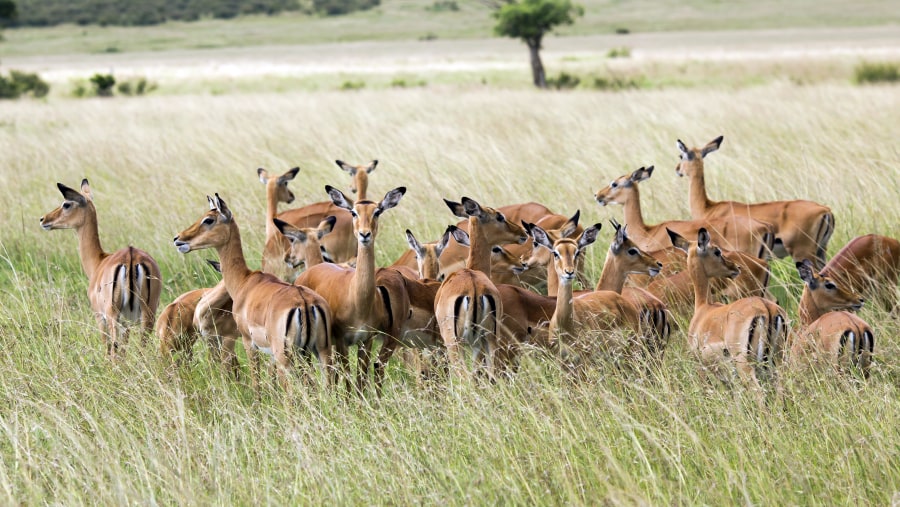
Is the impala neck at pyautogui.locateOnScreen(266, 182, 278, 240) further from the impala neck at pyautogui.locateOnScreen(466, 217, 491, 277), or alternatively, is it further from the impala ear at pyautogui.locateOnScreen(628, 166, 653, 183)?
the impala ear at pyautogui.locateOnScreen(628, 166, 653, 183)

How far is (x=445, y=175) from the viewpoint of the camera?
993 cm

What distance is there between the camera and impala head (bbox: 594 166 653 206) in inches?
308

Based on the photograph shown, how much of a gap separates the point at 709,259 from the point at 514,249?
6.64 feet

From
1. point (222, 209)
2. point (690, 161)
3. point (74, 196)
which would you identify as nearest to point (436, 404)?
point (222, 209)

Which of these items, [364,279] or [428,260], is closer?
[364,279]

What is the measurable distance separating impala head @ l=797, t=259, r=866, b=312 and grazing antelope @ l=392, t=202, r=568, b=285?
1953mm

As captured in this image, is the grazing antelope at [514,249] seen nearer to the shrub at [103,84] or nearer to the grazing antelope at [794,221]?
the grazing antelope at [794,221]

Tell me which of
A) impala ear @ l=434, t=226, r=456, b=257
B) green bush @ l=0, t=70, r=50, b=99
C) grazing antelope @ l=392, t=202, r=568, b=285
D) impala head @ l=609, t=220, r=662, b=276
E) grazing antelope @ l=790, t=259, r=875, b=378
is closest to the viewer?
grazing antelope @ l=790, t=259, r=875, b=378

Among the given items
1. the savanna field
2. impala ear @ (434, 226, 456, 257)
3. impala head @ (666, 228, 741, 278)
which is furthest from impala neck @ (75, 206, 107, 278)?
impala head @ (666, 228, 741, 278)

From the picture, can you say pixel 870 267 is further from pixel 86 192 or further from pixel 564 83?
pixel 564 83

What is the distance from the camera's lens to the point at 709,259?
19.1ft

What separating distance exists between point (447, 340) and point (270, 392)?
0.85 meters

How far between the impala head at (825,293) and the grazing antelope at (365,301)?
194 centimetres

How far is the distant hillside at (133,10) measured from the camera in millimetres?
94188
